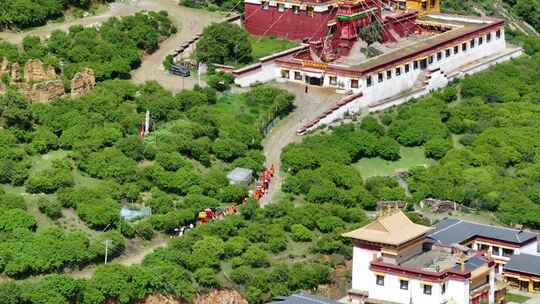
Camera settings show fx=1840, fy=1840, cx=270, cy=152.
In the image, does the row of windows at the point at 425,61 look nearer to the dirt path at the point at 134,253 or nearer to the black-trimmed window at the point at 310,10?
the black-trimmed window at the point at 310,10

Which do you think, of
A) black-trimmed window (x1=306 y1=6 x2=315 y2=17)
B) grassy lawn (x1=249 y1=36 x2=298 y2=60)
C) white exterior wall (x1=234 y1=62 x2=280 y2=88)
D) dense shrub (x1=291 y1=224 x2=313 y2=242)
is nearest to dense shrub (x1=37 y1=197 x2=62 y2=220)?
dense shrub (x1=291 y1=224 x2=313 y2=242)

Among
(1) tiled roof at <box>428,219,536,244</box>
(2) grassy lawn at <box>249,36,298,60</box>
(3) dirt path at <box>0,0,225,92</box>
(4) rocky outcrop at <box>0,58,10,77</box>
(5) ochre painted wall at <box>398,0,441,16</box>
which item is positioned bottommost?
(1) tiled roof at <box>428,219,536,244</box>

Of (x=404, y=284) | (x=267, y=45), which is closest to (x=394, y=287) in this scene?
(x=404, y=284)

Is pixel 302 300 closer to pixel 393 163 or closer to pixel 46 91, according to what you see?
pixel 393 163

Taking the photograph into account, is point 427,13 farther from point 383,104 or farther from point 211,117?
point 211,117

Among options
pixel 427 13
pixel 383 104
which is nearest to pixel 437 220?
pixel 383 104

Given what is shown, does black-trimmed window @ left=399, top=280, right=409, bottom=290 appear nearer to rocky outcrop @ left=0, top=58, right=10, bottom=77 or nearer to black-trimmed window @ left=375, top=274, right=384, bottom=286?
black-trimmed window @ left=375, top=274, right=384, bottom=286
